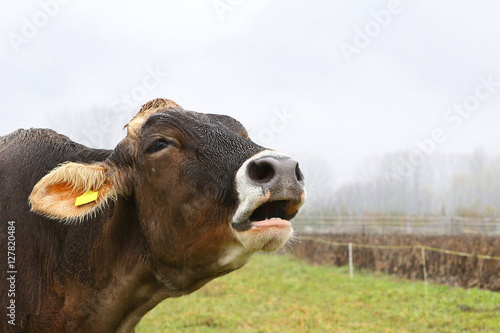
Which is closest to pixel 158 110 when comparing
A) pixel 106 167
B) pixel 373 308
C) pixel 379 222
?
pixel 106 167

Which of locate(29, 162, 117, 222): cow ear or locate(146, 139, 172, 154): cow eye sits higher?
locate(146, 139, 172, 154): cow eye

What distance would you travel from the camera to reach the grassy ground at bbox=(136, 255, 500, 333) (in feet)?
33.9

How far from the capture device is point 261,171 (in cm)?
292

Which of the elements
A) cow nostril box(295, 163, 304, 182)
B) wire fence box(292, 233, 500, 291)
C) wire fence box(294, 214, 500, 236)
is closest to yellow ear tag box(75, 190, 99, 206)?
cow nostril box(295, 163, 304, 182)

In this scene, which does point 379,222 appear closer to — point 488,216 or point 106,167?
point 488,216

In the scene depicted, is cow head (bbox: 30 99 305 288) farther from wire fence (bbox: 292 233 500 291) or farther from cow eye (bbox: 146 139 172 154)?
wire fence (bbox: 292 233 500 291)

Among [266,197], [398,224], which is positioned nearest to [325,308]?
[266,197]

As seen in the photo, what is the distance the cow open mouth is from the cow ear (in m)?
0.98

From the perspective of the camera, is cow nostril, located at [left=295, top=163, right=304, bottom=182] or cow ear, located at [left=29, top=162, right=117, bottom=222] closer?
cow nostril, located at [left=295, top=163, right=304, bottom=182]

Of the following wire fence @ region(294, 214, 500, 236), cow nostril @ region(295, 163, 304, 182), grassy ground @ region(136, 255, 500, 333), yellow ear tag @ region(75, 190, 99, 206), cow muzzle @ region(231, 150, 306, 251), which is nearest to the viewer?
cow muzzle @ region(231, 150, 306, 251)

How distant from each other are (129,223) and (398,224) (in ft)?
143

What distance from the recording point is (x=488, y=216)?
44219 mm

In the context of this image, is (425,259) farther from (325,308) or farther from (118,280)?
(118,280)

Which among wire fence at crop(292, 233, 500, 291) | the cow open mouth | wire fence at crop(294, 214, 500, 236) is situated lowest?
wire fence at crop(294, 214, 500, 236)
